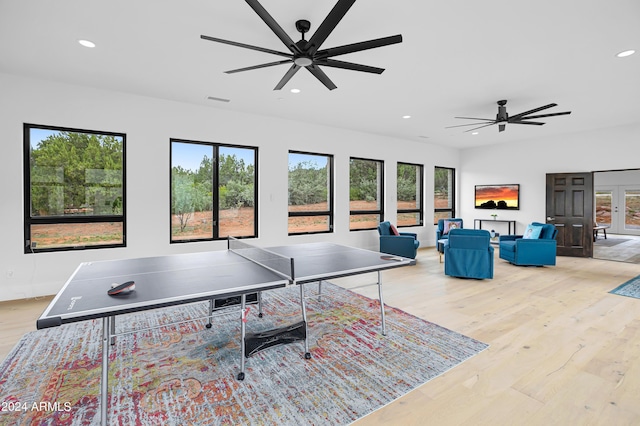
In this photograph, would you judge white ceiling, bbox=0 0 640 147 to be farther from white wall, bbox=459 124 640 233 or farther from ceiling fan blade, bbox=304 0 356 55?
white wall, bbox=459 124 640 233

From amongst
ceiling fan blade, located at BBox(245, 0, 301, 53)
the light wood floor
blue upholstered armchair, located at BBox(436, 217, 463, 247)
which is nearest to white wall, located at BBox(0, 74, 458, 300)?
the light wood floor

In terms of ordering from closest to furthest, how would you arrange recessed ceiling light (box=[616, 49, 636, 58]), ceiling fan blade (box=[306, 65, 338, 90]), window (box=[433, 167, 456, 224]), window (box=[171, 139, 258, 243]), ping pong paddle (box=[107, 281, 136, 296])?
ping pong paddle (box=[107, 281, 136, 296]) < ceiling fan blade (box=[306, 65, 338, 90]) < recessed ceiling light (box=[616, 49, 636, 58]) < window (box=[171, 139, 258, 243]) < window (box=[433, 167, 456, 224])

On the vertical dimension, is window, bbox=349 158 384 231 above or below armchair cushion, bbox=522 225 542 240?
above

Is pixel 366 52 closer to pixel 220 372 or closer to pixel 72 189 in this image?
pixel 220 372

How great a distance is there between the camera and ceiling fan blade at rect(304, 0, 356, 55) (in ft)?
6.46

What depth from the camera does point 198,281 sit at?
222 cm

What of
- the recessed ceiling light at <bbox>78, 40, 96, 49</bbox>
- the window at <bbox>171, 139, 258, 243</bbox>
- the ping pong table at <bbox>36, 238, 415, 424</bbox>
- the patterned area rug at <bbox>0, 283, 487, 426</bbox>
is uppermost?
the recessed ceiling light at <bbox>78, 40, 96, 49</bbox>

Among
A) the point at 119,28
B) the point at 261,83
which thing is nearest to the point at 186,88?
the point at 261,83

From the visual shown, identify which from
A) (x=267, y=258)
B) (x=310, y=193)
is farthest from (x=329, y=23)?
(x=310, y=193)

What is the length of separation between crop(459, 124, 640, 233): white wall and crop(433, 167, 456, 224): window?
262 millimetres

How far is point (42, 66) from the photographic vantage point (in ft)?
12.3

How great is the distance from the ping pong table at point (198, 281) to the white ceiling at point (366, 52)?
222cm

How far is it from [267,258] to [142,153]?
131 inches

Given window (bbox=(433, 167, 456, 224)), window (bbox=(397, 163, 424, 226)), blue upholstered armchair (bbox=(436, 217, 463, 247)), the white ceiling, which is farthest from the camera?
window (bbox=(433, 167, 456, 224))
